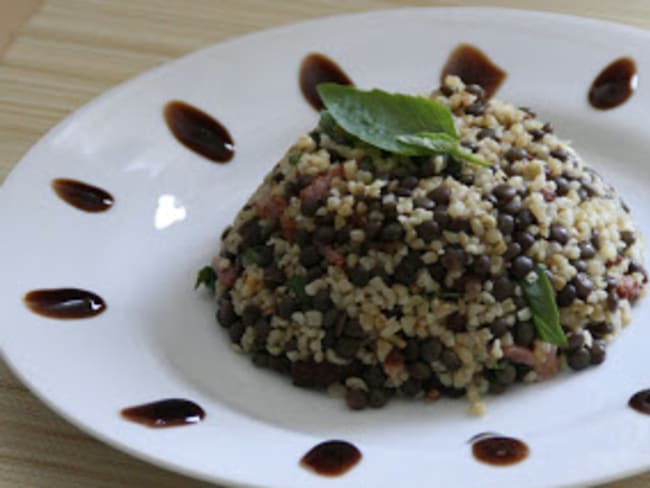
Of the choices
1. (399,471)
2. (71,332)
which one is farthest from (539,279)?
(71,332)

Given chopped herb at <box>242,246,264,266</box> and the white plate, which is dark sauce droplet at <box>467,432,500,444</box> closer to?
the white plate

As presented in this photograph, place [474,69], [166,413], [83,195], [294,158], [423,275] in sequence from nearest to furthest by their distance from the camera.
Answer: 1. [166,413]
2. [423,275]
3. [294,158]
4. [83,195]
5. [474,69]

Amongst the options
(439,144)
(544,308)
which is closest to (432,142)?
(439,144)

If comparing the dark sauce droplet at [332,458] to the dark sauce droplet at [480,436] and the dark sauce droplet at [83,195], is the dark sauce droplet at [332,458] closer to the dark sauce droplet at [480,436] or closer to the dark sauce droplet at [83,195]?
the dark sauce droplet at [480,436]

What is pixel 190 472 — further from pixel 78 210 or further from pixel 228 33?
pixel 228 33

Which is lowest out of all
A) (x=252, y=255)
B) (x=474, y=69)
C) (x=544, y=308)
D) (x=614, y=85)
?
(x=544, y=308)

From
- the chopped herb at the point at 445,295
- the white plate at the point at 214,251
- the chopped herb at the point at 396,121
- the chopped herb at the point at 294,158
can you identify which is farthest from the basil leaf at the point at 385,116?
the white plate at the point at 214,251

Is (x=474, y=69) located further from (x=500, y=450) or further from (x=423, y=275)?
(x=500, y=450)
